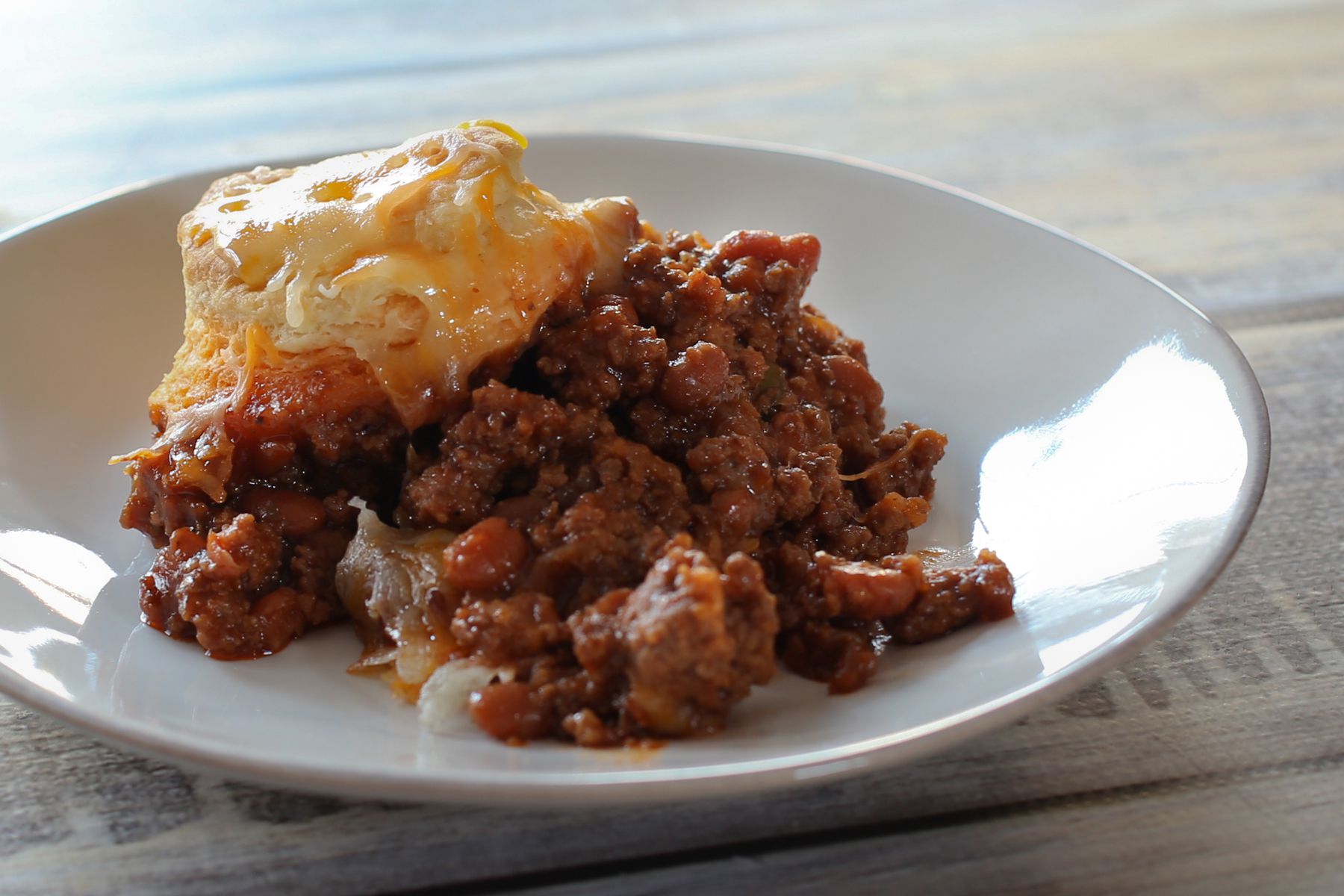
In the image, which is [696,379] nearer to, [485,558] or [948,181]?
[485,558]

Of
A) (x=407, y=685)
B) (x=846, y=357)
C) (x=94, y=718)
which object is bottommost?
(x=407, y=685)

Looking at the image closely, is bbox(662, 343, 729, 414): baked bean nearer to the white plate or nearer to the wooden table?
the white plate

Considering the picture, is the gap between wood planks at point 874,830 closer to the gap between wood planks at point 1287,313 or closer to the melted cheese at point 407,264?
the melted cheese at point 407,264

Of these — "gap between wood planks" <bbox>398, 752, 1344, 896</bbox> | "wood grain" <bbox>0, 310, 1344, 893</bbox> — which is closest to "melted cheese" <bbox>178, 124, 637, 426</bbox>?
"wood grain" <bbox>0, 310, 1344, 893</bbox>

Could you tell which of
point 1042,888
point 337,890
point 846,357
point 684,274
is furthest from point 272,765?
point 846,357

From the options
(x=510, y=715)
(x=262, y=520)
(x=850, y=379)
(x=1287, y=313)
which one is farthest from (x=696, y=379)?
(x=1287, y=313)

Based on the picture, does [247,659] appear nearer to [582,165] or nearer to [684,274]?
[684,274]
